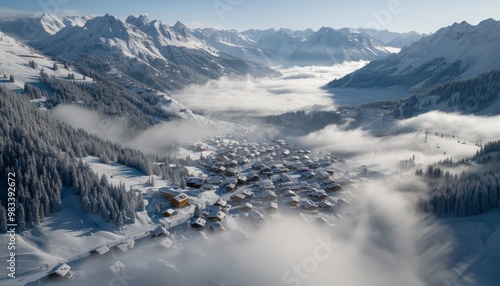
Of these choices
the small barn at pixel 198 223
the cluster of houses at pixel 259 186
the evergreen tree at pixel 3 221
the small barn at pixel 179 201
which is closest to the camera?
the evergreen tree at pixel 3 221

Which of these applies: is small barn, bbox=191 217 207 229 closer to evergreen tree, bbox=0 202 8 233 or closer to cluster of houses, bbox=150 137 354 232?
cluster of houses, bbox=150 137 354 232

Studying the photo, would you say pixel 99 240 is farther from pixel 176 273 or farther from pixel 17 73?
pixel 17 73

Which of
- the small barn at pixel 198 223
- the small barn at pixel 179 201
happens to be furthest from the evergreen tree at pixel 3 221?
the small barn at pixel 198 223

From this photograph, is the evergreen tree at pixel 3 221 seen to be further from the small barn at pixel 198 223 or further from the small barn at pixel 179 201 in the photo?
the small barn at pixel 198 223

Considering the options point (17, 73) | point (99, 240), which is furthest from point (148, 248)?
point (17, 73)

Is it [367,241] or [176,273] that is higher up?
[176,273]

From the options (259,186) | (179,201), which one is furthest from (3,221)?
(259,186)

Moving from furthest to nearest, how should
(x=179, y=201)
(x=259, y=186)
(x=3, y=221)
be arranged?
(x=259, y=186) < (x=179, y=201) < (x=3, y=221)

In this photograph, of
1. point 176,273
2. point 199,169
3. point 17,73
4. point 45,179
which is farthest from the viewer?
point 17,73

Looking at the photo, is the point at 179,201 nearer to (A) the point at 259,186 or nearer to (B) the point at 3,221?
(A) the point at 259,186

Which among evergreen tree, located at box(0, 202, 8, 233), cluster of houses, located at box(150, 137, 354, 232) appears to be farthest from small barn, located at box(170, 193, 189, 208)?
evergreen tree, located at box(0, 202, 8, 233)

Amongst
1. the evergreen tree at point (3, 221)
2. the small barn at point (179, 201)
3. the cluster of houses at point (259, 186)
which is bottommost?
the cluster of houses at point (259, 186)
